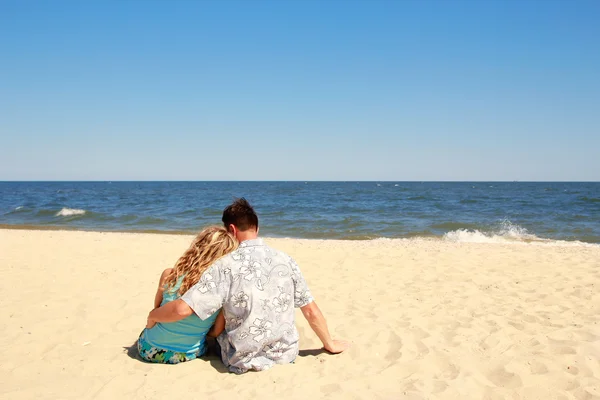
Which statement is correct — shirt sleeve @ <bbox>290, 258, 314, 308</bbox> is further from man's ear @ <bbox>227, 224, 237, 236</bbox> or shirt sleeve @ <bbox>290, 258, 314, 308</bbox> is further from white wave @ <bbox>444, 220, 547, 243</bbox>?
white wave @ <bbox>444, 220, 547, 243</bbox>

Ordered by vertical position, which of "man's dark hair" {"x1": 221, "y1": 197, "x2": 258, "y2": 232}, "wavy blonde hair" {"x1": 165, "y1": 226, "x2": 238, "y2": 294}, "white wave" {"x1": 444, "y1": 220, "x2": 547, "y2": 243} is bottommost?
"white wave" {"x1": 444, "y1": 220, "x2": 547, "y2": 243}

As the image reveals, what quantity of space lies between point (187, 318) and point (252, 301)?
0.60 metres

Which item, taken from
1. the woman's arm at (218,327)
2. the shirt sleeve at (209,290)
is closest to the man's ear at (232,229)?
the shirt sleeve at (209,290)

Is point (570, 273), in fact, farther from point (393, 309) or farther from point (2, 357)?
point (2, 357)

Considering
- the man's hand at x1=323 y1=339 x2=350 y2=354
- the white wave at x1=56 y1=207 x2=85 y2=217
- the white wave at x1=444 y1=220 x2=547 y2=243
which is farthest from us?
the white wave at x1=56 y1=207 x2=85 y2=217

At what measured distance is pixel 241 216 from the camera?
3.57m

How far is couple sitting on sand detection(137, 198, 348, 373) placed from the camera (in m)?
3.42

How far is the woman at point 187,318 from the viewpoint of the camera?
140 inches

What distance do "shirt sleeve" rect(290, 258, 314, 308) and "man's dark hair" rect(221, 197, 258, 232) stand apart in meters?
0.48

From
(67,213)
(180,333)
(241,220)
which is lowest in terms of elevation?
(67,213)

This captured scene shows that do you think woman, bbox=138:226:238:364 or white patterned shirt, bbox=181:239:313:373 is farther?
woman, bbox=138:226:238:364

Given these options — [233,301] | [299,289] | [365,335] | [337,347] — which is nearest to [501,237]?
[365,335]

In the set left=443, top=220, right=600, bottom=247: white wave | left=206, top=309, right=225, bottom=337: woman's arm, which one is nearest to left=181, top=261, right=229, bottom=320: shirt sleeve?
left=206, top=309, right=225, bottom=337: woman's arm

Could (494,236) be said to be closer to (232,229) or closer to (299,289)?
(299,289)
